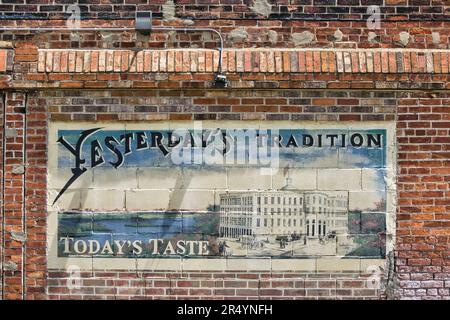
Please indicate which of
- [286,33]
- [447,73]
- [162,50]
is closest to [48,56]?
→ [162,50]

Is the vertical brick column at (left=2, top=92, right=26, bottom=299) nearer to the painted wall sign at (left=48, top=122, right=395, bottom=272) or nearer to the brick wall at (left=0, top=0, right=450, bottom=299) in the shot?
the brick wall at (left=0, top=0, right=450, bottom=299)

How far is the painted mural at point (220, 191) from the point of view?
643 centimetres

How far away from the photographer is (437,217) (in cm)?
641

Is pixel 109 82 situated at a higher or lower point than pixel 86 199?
higher

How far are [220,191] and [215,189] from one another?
53 millimetres

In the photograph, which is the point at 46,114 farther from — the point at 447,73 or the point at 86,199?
the point at 447,73

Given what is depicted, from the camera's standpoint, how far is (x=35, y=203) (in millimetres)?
6402

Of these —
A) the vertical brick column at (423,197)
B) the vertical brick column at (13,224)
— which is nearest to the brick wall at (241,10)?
the vertical brick column at (423,197)

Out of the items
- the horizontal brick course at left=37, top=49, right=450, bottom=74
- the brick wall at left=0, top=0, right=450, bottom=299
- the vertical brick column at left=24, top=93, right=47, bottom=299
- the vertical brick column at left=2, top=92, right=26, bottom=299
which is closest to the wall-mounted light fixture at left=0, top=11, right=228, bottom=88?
the brick wall at left=0, top=0, right=450, bottom=299

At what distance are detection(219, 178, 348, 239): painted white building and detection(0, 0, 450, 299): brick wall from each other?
41 cm

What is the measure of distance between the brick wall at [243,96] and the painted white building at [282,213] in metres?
0.41

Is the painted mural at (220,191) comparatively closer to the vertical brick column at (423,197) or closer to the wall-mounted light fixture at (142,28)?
the vertical brick column at (423,197)

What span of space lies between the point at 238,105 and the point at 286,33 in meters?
0.86

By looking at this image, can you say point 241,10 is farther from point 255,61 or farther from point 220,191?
point 220,191
